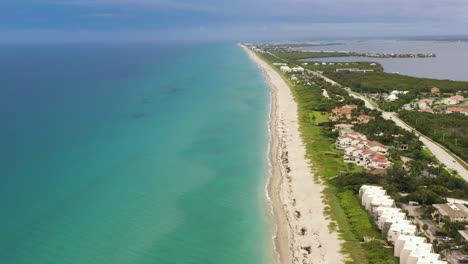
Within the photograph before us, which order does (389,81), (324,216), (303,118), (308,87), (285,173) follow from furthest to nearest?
(389,81)
(308,87)
(303,118)
(285,173)
(324,216)

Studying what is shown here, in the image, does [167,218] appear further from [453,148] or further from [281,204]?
[453,148]

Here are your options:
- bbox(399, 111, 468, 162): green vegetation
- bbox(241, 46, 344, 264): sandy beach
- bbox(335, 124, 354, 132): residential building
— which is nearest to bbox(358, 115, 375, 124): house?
bbox(335, 124, 354, 132): residential building

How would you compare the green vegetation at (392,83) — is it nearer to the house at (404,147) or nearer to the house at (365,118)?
the house at (365,118)

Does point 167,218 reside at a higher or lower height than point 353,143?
lower

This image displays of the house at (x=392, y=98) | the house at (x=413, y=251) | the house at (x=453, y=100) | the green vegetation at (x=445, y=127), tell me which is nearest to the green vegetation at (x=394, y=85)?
the house at (x=392, y=98)

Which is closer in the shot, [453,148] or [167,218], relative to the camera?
[167,218]

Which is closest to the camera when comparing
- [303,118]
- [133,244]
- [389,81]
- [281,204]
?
[133,244]

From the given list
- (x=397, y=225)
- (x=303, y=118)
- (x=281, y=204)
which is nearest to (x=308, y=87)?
(x=303, y=118)

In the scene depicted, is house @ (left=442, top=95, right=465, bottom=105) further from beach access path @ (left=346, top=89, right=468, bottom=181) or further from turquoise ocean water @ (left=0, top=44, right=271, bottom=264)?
turquoise ocean water @ (left=0, top=44, right=271, bottom=264)
